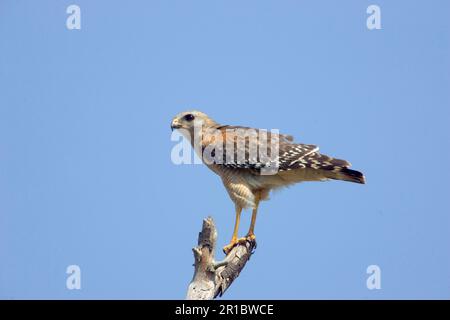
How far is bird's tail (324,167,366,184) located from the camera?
443 inches

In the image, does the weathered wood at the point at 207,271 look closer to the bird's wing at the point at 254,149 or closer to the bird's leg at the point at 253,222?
the bird's leg at the point at 253,222

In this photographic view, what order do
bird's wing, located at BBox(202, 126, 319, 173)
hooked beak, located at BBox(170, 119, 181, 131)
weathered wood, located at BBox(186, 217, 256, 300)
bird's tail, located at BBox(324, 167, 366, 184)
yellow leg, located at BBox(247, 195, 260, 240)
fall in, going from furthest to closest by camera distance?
hooked beak, located at BBox(170, 119, 181, 131), yellow leg, located at BBox(247, 195, 260, 240), bird's wing, located at BBox(202, 126, 319, 173), bird's tail, located at BBox(324, 167, 366, 184), weathered wood, located at BBox(186, 217, 256, 300)

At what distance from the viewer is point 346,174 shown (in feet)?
37.2

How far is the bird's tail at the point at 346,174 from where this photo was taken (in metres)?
11.2

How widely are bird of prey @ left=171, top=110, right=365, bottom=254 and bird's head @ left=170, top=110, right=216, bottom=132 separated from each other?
0.31 meters

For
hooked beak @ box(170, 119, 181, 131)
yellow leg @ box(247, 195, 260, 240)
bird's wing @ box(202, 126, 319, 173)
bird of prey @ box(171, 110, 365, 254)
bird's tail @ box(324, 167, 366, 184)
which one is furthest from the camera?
hooked beak @ box(170, 119, 181, 131)

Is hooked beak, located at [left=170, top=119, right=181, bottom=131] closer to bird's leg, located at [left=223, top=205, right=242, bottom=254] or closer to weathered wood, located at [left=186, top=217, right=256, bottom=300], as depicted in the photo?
bird's leg, located at [left=223, top=205, right=242, bottom=254]

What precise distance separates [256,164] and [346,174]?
1383 mm

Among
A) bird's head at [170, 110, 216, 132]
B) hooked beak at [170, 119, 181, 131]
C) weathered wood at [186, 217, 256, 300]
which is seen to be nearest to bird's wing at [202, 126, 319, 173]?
bird's head at [170, 110, 216, 132]

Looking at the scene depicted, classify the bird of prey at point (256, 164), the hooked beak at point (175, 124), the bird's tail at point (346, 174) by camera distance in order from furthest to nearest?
1. the hooked beak at point (175, 124)
2. the bird of prey at point (256, 164)
3. the bird's tail at point (346, 174)

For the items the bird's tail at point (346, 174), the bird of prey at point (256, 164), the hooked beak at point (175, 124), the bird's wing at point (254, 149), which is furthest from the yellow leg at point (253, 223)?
the hooked beak at point (175, 124)

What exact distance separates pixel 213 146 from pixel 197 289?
3.08 m
